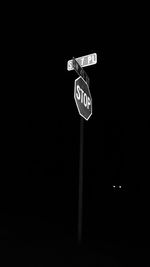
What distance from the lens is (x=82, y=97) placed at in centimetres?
463

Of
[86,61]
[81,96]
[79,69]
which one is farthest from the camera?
[86,61]

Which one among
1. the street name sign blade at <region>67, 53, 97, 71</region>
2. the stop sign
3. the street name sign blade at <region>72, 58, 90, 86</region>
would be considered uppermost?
the street name sign blade at <region>67, 53, 97, 71</region>

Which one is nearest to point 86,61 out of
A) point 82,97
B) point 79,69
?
point 79,69

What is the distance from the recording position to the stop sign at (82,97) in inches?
173

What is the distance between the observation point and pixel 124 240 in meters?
6.63

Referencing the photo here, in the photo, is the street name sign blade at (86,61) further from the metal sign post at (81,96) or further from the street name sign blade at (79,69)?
the street name sign blade at (79,69)

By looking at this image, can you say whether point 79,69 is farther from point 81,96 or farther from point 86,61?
point 81,96

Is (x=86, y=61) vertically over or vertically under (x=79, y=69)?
over

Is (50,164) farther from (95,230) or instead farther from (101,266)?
(101,266)

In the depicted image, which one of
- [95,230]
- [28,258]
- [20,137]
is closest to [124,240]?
[95,230]

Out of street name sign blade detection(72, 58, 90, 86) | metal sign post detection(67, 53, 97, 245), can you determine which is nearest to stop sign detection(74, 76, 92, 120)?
metal sign post detection(67, 53, 97, 245)

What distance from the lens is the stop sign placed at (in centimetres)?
438

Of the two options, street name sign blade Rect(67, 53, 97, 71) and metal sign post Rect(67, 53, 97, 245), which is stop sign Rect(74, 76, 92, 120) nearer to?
metal sign post Rect(67, 53, 97, 245)

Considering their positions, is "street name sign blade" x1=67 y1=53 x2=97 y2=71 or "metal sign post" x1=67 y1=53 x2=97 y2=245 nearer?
"metal sign post" x1=67 y1=53 x2=97 y2=245
